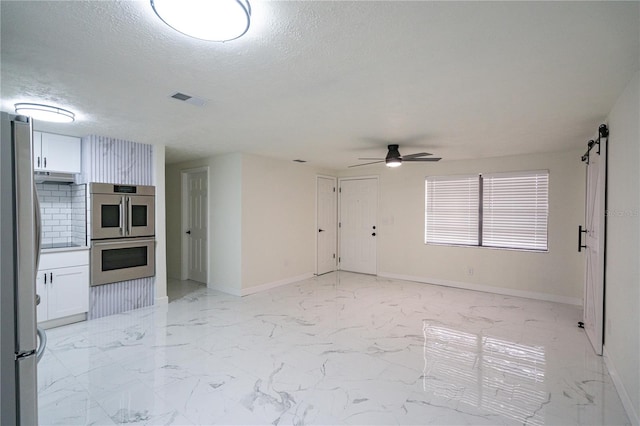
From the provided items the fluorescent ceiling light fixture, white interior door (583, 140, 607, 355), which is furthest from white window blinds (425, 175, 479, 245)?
the fluorescent ceiling light fixture

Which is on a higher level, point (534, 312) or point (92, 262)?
point (92, 262)

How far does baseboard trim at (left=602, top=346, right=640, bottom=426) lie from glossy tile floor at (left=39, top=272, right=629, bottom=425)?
0.05m

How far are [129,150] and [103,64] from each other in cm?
263

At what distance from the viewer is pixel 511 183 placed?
5.31 metres

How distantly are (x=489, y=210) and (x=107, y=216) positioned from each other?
5.87 m

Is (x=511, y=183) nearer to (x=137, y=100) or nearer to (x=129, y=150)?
(x=137, y=100)

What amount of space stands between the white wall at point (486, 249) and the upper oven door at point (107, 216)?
14.5 ft

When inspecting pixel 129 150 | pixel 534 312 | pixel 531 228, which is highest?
pixel 129 150

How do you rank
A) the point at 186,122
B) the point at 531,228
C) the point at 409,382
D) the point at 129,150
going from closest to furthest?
the point at 409,382 < the point at 186,122 < the point at 129,150 < the point at 531,228

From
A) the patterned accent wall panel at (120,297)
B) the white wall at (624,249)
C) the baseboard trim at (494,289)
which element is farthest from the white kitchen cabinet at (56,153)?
the white wall at (624,249)

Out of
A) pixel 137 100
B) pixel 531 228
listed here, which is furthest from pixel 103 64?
pixel 531 228

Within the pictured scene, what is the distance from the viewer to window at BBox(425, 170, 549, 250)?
511 centimetres

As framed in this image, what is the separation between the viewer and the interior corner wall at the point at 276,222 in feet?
17.3

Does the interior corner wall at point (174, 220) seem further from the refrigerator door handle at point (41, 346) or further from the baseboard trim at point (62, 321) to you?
the refrigerator door handle at point (41, 346)
